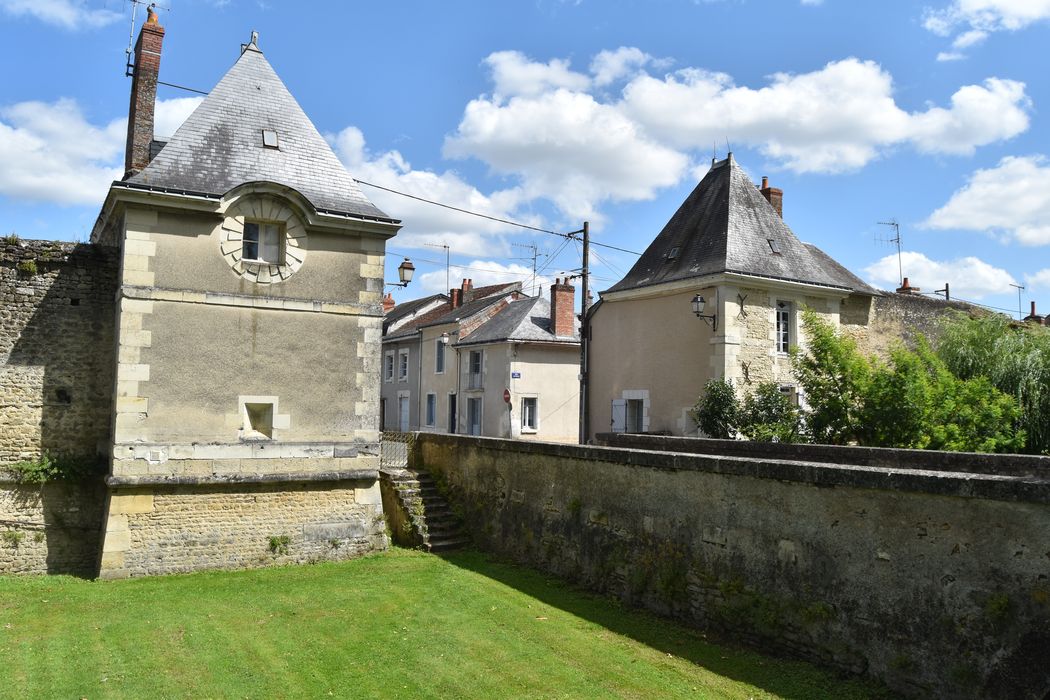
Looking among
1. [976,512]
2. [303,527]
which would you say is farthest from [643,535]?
[303,527]

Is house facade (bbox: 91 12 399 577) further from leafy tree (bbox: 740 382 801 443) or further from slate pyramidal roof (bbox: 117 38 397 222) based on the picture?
leafy tree (bbox: 740 382 801 443)

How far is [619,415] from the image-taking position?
18875 mm

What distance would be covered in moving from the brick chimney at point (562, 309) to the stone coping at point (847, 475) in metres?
15.2

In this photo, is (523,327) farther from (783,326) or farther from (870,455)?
(870,455)

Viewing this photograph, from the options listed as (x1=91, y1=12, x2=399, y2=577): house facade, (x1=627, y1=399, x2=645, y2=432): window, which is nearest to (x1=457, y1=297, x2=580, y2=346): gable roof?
(x1=627, y1=399, x2=645, y2=432): window

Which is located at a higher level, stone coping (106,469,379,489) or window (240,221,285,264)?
window (240,221,285,264)

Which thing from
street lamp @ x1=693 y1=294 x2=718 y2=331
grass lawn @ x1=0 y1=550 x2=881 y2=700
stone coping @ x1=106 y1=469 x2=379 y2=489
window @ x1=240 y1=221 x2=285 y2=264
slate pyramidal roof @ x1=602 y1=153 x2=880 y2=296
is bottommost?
grass lawn @ x1=0 y1=550 x2=881 y2=700

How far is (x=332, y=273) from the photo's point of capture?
12062mm

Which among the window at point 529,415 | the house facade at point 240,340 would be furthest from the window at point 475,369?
the house facade at point 240,340

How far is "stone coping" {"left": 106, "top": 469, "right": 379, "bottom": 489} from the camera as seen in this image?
34.5 ft

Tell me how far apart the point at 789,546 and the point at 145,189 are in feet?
30.5

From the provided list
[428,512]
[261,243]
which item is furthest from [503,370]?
[261,243]

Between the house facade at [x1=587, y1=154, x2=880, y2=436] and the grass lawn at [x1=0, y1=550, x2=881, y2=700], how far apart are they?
7.88 m

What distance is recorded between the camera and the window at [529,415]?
25.2 meters
